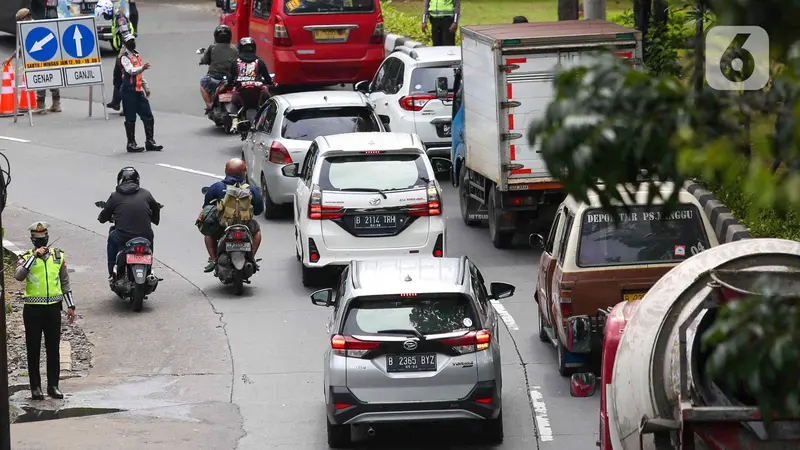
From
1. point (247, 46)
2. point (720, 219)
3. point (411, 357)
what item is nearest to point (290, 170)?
point (720, 219)

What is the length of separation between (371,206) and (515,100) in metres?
2.45

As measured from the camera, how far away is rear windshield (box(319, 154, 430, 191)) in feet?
53.7

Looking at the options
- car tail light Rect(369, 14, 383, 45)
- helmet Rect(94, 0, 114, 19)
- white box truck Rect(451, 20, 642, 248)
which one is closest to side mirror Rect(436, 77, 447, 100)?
white box truck Rect(451, 20, 642, 248)

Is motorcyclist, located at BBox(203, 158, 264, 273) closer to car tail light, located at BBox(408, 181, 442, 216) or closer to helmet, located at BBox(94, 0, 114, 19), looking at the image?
car tail light, located at BBox(408, 181, 442, 216)

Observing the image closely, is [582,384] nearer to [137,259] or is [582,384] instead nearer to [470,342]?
[470,342]

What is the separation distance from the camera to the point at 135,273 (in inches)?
631

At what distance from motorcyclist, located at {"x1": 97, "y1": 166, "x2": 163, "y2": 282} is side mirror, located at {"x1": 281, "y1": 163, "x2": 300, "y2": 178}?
2196mm

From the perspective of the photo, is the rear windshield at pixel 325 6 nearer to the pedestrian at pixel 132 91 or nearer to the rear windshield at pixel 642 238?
the pedestrian at pixel 132 91

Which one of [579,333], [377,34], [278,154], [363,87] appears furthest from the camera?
[377,34]

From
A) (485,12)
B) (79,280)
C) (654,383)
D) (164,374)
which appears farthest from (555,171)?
(485,12)

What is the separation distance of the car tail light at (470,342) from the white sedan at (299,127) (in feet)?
29.7

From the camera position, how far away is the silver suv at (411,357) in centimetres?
1083

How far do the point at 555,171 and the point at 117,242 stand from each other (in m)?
12.8

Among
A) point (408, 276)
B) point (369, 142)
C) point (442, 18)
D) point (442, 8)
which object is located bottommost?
point (408, 276)
